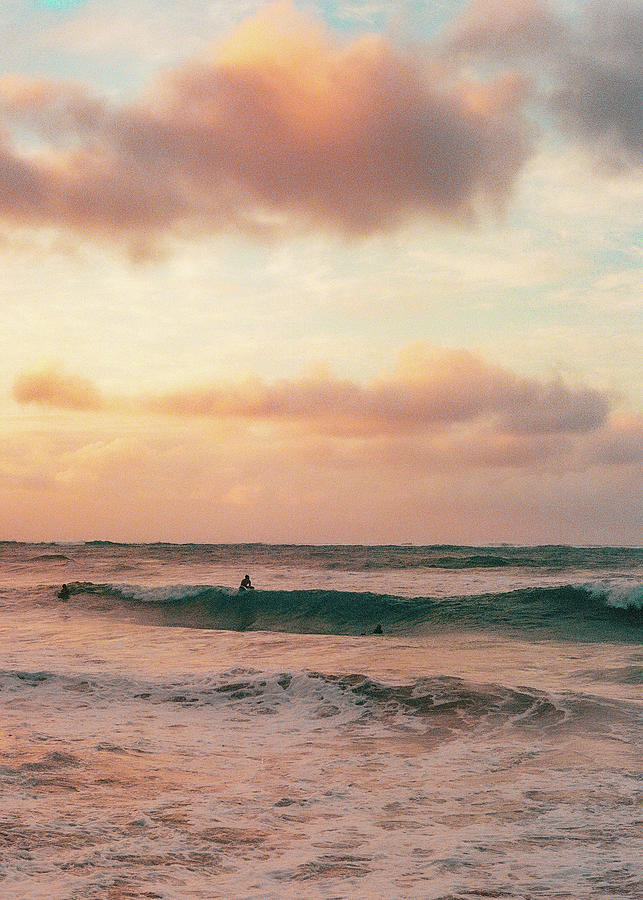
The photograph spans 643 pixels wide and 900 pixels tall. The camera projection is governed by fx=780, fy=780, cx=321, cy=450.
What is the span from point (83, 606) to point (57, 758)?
958 inches

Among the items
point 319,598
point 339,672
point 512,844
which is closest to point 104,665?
point 339,672

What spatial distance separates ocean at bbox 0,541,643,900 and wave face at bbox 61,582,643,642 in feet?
9.37

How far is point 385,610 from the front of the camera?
31.4 meters

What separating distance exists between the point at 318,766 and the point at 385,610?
21933 millimetres

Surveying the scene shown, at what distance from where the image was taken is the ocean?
6.22 m

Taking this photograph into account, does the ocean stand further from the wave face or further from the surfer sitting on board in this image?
the surfer sitting on board

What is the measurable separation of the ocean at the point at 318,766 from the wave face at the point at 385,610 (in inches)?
112

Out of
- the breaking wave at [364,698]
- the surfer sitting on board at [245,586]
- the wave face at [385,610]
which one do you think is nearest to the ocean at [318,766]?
the breaking wave at [364,698]

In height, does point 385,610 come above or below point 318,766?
below

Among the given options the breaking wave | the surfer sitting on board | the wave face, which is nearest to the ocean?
the breaking wave

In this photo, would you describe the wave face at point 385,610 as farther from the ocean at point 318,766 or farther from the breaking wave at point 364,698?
the breaking wave at point 364,698

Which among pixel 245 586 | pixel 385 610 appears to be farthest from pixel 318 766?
pixel 245 586

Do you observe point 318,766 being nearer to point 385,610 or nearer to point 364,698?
point 364,698

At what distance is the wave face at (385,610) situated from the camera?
27.4 metres
